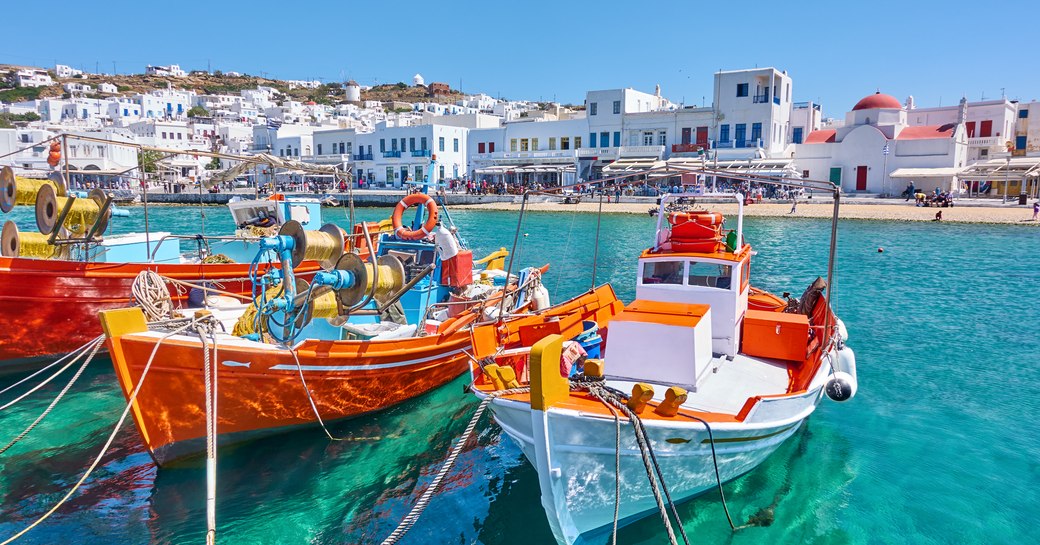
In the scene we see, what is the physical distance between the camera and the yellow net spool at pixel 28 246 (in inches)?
513

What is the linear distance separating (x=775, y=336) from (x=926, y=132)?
51629mm

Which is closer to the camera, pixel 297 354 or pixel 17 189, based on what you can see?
pixel 297 354

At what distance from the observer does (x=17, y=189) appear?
44.0 ft

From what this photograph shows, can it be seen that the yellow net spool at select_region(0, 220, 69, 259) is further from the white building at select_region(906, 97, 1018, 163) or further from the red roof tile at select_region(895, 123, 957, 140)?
the white building at select_region(906, 97, 1018, 163)

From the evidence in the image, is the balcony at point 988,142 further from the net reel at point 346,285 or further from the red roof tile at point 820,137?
the net reel at point 346,285

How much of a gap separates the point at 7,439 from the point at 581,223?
1552 inches

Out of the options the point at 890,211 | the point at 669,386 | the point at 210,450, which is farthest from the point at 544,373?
the point at 890,211

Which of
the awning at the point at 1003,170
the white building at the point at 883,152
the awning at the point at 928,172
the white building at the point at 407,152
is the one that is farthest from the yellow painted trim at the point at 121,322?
the white building at the point at 407,152

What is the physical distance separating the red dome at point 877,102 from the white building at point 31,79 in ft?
528

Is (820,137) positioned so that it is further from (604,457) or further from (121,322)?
(121,322)

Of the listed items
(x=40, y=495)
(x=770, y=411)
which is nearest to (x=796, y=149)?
(x=770, y=411)

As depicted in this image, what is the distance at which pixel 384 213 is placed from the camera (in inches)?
2163

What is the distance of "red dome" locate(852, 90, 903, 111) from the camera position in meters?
52.4

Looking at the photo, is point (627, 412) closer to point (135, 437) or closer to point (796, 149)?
point (135, 437)
